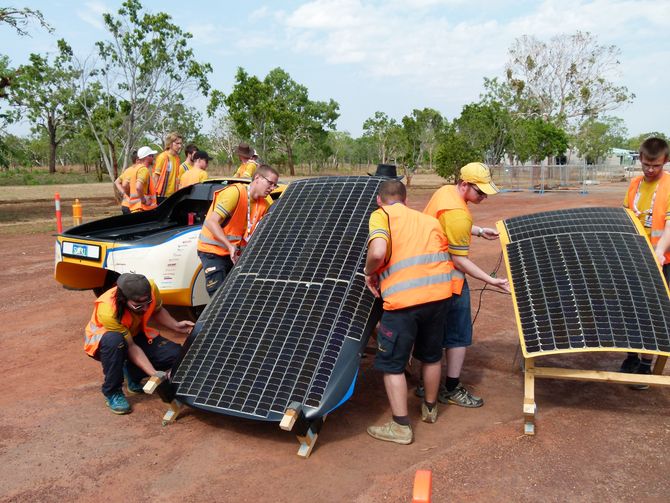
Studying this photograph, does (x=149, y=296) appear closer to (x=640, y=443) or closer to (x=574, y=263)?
(x=574, y=263)

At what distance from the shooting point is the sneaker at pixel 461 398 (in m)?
4.41

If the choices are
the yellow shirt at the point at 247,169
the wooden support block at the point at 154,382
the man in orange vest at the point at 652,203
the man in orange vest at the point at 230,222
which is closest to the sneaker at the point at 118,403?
the wooden support block at the point at 154,382

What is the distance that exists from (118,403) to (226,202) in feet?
6.12

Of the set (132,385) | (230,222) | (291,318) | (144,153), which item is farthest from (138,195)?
(291,318)

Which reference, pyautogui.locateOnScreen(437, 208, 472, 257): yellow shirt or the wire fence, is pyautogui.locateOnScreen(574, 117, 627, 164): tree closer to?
the wire fence

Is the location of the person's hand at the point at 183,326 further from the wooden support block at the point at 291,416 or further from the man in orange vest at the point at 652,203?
the man in orange vest at the point at 652,203

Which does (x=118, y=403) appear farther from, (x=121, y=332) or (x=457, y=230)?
(x=457, y=230)

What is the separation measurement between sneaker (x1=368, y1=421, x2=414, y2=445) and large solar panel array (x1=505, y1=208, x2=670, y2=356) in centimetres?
99

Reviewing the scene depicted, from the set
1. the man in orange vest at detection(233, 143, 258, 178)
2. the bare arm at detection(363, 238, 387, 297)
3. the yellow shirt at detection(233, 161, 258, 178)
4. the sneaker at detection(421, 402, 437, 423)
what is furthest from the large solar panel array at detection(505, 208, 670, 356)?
the yellow shirt at detection(233, 161, 258, 178)

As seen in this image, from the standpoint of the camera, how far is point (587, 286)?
4250 mm

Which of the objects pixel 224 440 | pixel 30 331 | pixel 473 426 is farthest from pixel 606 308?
pixel 30 331

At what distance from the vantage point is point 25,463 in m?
3.61

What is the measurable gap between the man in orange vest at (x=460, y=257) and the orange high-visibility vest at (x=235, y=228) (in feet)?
5.65

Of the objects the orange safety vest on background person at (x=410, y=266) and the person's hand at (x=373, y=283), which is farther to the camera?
the person's hand at (x=373, y=283)
